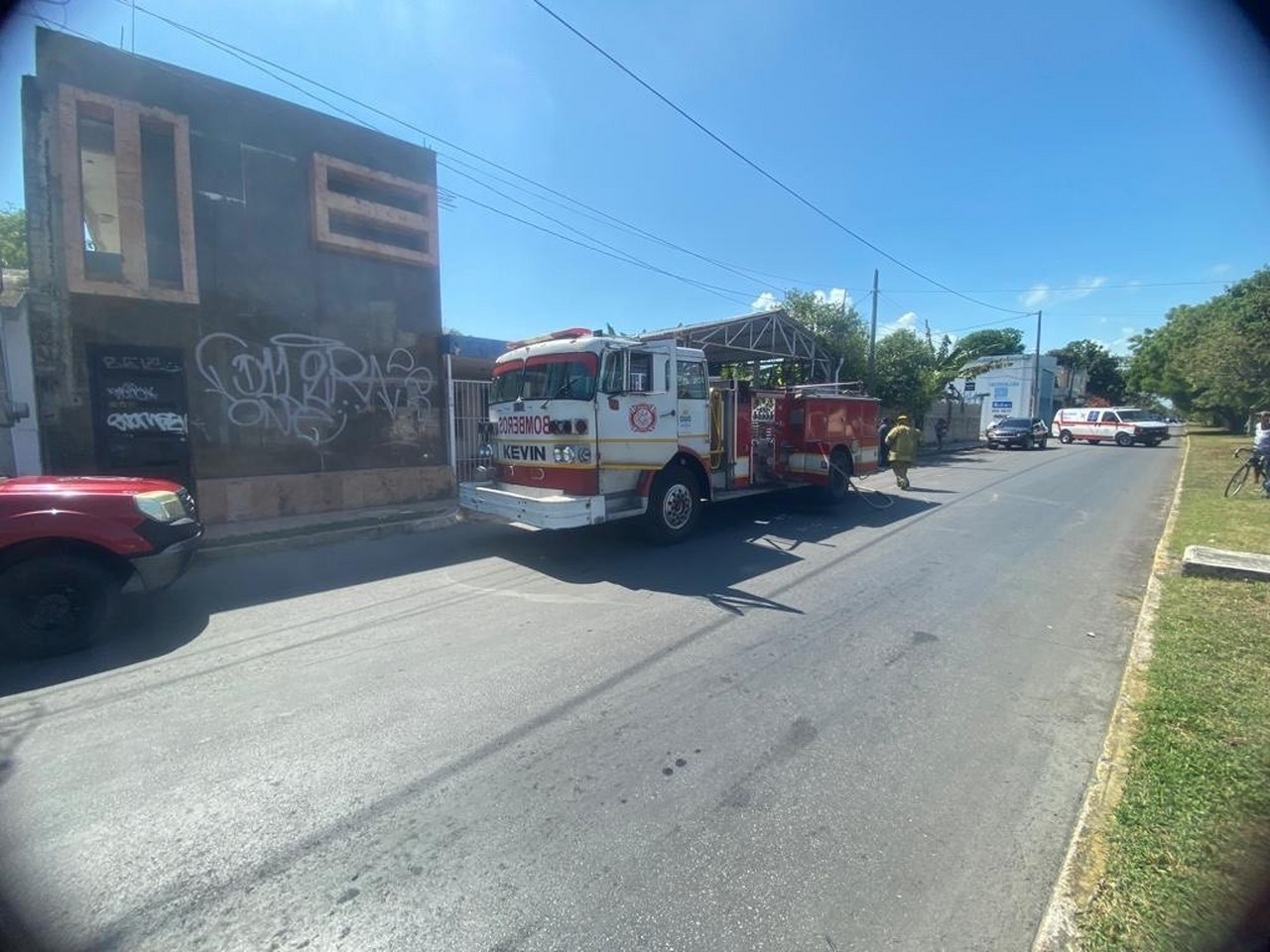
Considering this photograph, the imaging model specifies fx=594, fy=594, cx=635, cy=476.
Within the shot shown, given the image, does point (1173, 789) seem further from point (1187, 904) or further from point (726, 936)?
point (726, 936)

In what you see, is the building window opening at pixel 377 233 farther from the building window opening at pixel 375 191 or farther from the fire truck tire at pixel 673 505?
the fire truck tire at pixel 673 505

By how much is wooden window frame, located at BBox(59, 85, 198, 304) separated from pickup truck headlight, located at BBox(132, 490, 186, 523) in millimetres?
5316

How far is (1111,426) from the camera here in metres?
32.1

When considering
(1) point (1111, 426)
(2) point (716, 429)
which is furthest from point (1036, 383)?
(2) point (716, 429)

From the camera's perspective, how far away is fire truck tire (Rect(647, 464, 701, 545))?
25.8 ft

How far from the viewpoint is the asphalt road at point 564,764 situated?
2182 mm

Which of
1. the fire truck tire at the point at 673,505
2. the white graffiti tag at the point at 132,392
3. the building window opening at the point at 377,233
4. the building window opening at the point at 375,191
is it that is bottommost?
the fire truck tire at the point at 673,505

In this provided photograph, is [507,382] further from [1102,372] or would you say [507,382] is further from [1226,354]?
[1102,372]

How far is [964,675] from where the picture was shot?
13.5ft

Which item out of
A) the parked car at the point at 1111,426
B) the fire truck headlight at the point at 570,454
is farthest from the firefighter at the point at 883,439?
the parked car at the point at 1111,426

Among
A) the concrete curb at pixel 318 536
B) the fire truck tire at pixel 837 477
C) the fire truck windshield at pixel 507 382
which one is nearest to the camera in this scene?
the concrete curb at pixel 318 536

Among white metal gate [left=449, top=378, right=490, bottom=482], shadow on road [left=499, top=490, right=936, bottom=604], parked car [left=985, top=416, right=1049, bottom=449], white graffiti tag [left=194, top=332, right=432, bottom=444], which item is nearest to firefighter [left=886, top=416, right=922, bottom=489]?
shadow on road [left=499, top=490, right=936, bottom=604]

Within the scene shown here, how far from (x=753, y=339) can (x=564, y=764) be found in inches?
473

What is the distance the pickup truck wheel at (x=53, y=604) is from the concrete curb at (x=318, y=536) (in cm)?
Result: 306
